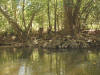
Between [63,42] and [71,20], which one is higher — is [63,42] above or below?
below

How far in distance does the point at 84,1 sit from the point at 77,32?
3.96 m

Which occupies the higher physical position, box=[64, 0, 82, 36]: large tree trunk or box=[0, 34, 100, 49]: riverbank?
box=[64, 0, 82, 36]: large tree trunk

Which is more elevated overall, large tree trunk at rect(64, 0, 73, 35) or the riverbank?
large tree trunk at rect(64, 0, 73, 35)

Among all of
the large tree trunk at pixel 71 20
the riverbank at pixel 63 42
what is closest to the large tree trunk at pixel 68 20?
the large tree trunk at pixel 71 20

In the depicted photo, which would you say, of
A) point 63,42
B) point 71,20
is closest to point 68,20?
point 71,20

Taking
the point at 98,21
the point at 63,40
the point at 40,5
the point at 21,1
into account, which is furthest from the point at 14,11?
the point at 98,21

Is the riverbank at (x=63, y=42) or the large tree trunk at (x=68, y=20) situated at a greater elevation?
the large tree trunk at (x=68, y=20)

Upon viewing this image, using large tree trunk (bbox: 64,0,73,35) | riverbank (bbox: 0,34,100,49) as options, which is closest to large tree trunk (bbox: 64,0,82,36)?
large tree trunk (bbox: 64,0,73,35)

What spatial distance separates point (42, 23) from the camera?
1872 cm

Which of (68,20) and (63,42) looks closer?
(63,42)

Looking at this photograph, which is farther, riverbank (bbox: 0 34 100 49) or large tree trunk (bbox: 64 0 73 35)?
large tree trunk (bbox: 64 0 73 35)

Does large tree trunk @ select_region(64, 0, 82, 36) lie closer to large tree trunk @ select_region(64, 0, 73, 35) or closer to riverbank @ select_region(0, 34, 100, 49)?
large tree trunk @ select_region(64, 0, 73, 35)

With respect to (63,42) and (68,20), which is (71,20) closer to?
(68,20)

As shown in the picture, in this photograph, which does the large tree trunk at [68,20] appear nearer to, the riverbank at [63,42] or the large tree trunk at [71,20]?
the large tree trunk at [71,20]
